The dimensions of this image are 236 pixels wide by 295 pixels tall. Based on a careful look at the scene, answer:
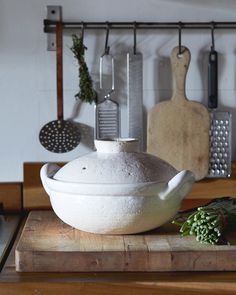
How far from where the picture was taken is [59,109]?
145 cm

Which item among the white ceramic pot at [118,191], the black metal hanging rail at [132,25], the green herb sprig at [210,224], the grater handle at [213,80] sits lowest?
the green herb sprig at [210,224]

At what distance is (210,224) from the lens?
100 centimetres

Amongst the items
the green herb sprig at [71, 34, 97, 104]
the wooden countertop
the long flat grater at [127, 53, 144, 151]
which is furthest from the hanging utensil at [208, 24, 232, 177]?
the wooden countertop

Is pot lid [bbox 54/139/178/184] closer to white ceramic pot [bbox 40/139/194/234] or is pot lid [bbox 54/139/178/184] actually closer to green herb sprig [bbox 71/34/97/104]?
white ceramic pot [bbox 40/139/194/234]

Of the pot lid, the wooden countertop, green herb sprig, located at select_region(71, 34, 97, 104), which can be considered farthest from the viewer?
green herb sprig, located at select_region(71, 34, 97, 104)

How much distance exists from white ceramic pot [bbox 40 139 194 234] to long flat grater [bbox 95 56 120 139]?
39 cm

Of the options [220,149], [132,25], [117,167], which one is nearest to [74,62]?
[132,25]

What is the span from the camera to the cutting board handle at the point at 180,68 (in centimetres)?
142

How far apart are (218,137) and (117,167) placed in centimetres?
50

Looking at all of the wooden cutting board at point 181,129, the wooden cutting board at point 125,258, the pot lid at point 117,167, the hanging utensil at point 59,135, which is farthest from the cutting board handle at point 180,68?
the wooden cutting board at point 125,258

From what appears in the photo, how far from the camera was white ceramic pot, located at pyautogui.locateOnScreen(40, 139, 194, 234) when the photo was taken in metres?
0.98

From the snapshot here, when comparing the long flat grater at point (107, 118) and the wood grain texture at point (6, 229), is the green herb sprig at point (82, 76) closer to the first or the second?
the long flat grater at point (107, 118)

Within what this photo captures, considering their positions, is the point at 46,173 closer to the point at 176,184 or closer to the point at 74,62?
the point at 176,184

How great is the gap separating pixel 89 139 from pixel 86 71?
16cm
